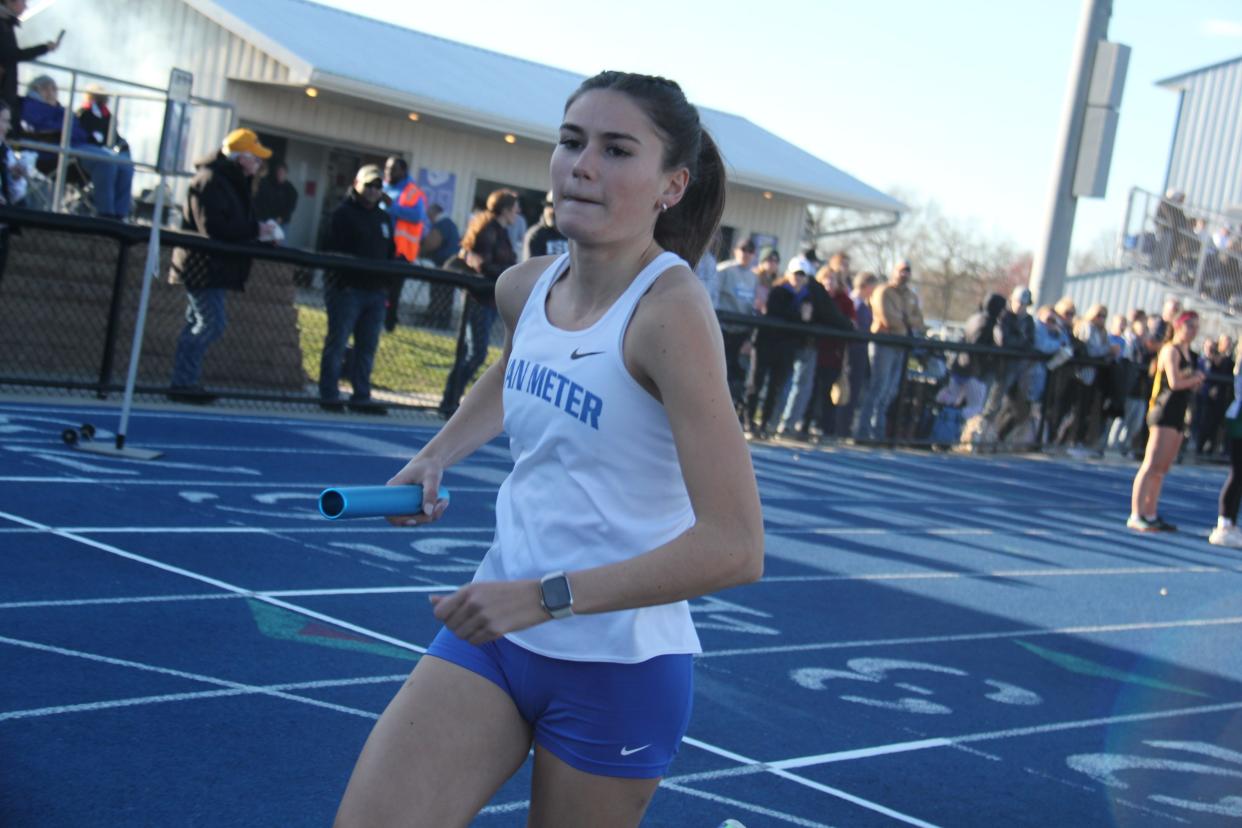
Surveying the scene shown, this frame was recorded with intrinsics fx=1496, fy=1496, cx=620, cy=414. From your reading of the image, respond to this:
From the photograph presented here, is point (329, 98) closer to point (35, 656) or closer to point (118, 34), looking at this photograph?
point (118, 34)

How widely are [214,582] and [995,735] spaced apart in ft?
11.7

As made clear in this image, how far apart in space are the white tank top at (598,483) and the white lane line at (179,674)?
2.73 m

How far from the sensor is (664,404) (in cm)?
260

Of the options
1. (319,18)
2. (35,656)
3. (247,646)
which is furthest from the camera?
(319,18)

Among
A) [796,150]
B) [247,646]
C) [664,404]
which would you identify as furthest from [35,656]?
[796,150]

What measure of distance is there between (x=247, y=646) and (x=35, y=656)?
83cm

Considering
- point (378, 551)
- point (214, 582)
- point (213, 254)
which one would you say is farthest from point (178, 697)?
point (213, 254)

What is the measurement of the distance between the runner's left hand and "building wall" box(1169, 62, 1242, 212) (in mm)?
40596

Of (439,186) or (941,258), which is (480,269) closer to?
(439,186)

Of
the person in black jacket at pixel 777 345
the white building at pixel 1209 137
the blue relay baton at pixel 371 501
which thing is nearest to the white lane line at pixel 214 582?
the blue relay baton at pixel 371 501

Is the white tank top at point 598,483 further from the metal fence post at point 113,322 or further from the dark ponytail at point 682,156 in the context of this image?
the metal fence post at point 113,322

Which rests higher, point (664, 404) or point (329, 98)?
point (329, 98)

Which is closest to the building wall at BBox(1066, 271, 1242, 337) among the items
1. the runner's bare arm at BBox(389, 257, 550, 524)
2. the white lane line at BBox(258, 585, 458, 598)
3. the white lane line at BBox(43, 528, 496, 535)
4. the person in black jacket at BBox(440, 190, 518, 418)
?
the person in black jacket at BBox(440, 190, 518, 418)

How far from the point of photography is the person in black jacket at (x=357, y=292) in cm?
1290
